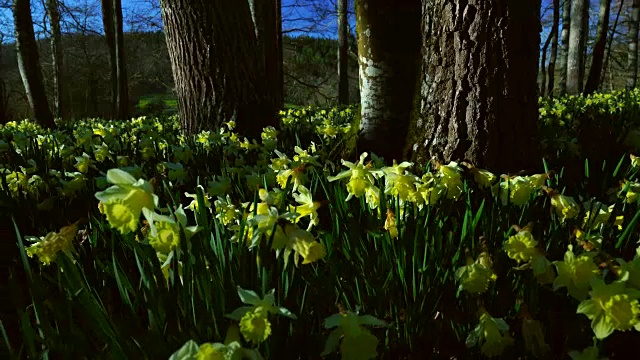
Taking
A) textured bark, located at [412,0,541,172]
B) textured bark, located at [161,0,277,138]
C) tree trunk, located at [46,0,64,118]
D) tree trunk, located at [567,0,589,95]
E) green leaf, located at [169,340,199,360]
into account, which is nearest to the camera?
green leaf, located at [169,340,199,360]

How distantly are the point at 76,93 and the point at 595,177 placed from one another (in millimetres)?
35850

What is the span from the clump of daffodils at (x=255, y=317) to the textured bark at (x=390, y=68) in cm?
224

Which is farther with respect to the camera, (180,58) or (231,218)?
(180,58)

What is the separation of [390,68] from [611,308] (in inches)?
95.7

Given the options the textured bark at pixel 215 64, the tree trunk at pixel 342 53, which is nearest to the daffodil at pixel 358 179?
the textured bark at pixel 215 64

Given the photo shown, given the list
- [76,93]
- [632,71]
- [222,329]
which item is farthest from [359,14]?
[76,93]

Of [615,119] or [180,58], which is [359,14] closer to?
[180,58]

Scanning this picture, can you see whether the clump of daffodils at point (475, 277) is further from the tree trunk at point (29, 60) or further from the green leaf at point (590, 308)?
the tree trunk at point (29, 60)

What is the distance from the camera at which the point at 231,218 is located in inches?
56.5

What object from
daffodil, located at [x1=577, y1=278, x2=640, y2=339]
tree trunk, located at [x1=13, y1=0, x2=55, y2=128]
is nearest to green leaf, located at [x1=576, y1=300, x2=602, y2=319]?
daffodil, located at [x1=577, y1=278, x2=640, y2=339]

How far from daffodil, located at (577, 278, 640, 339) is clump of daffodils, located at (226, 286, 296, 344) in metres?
0.57

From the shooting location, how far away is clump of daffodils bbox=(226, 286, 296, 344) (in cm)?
85

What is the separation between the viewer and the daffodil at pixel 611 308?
872 millimetres

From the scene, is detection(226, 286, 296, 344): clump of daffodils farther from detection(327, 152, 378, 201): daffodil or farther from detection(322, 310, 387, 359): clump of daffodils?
detection(327, 152, 378, 201): daffodil
